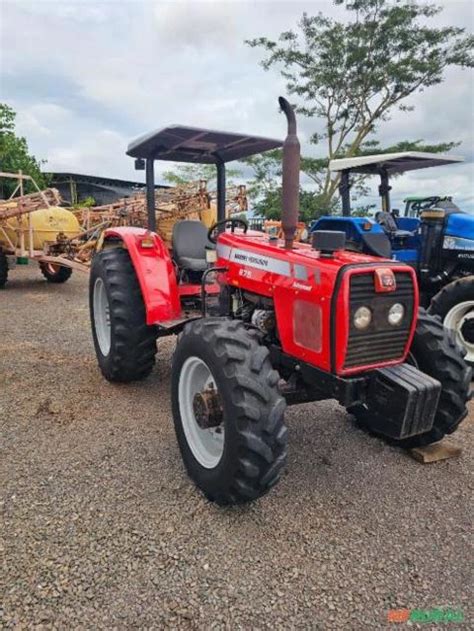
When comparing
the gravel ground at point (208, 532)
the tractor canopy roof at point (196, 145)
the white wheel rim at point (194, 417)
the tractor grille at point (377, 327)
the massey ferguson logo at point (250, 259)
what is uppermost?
the tractor canopy roof at point (196, 145)

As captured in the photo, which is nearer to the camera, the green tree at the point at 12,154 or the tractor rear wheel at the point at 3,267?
the tractor rear wheel at the point at 3,267

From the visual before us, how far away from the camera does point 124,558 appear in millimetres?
2143

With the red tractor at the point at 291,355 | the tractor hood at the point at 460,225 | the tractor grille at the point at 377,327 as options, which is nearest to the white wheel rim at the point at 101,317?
the red tractor at the point at 291,355

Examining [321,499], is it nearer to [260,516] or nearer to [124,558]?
[260,516]

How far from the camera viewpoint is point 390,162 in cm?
605

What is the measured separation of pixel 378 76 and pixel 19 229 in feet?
40.3

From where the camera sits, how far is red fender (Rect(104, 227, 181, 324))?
3.61 metres

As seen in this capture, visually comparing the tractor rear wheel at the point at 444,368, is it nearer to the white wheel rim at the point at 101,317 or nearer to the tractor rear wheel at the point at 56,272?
the white wheel rim at the point at 101,317

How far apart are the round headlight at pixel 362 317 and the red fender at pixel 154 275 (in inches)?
64.2

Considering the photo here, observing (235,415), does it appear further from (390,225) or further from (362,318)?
(390,225)

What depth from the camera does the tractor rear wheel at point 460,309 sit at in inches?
188

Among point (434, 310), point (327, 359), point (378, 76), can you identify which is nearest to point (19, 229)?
point (434, 310)

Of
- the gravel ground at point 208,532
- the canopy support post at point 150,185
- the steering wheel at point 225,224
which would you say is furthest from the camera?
the canopy support post at point 150,185

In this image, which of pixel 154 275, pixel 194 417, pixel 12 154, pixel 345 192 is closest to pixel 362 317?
pixel 194 417
